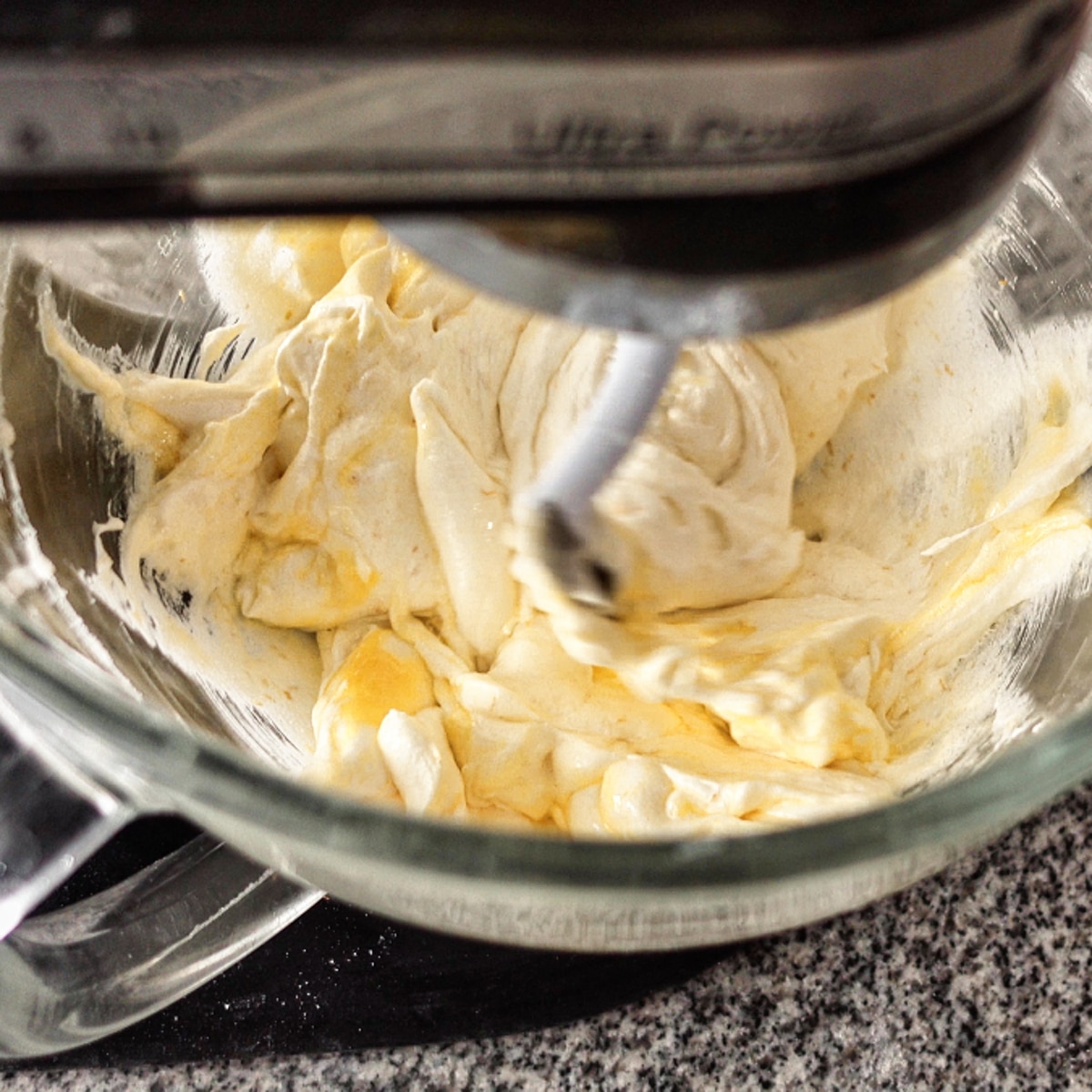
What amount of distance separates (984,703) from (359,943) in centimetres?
47

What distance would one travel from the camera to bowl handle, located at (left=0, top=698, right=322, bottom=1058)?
0.70 metres

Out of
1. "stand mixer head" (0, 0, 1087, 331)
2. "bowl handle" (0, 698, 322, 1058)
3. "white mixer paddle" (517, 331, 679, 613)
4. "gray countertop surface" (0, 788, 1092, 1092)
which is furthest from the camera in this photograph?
"gray countertop surface" (0, 788, 1092, 1092)

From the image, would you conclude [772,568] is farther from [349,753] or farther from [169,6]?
[169,6]

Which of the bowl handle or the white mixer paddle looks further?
the bowl handle

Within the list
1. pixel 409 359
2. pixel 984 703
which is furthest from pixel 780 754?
pixel 409 359

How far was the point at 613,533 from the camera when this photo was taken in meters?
0.78

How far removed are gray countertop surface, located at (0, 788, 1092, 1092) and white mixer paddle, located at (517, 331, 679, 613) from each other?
304 millimetres

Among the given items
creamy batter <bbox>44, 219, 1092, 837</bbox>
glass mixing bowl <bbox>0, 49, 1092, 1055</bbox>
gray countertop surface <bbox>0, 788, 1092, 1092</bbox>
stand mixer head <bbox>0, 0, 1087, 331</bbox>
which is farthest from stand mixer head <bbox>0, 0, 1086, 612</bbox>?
gray countertop surface <bbox>0, 788, 1092, 1092</bbox>

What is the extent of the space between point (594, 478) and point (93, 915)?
498mm

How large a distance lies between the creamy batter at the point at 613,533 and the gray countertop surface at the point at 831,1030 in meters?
0.16

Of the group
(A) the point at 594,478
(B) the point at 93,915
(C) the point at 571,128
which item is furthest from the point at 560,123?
(B) the point at 93,915

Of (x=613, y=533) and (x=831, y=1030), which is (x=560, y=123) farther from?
(x=831, y=1030)

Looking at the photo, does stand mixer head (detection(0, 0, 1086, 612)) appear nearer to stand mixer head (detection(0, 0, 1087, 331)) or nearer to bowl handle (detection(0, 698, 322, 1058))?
stand mixer head (detection(0, 0, 1087, 331))

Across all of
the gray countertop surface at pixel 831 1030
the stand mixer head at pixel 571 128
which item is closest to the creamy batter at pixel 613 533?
the gray countertop surface at pixel 831 1030
